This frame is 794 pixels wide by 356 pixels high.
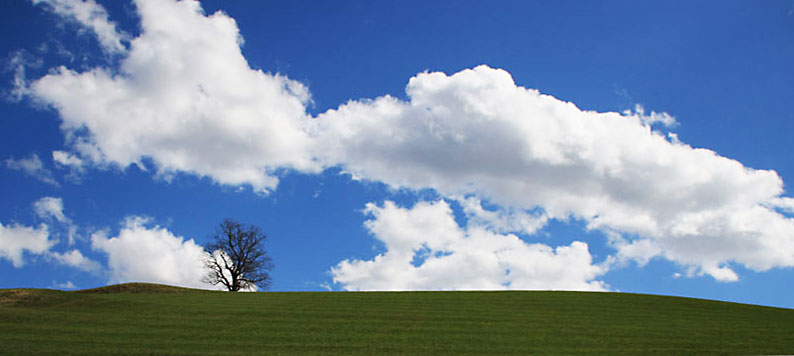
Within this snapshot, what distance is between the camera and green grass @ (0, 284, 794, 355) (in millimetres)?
19328

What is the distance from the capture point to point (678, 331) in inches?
971

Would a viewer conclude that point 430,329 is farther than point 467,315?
No

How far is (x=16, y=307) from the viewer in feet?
84.8

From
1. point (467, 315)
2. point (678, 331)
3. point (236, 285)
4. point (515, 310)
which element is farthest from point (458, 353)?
point (236, 285)

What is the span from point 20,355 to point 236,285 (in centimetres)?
3524

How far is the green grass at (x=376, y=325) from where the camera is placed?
19328mm

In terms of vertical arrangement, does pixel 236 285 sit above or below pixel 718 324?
above

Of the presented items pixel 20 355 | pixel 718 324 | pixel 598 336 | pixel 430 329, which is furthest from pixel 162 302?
pixel 718 324

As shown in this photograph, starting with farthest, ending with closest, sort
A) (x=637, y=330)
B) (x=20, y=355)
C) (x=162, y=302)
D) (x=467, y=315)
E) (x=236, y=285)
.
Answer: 1. (x=236, y=285)
2. (x=162, y=302)
3. (x=467, y=315)
4. (x=637, y=330)
5. (x=20, y=355)

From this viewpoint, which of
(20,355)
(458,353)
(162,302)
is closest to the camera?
(20,355)

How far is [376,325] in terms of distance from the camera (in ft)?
76.6

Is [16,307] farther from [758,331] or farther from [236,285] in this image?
[758,331]

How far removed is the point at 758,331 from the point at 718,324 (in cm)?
180

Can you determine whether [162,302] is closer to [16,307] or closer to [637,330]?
[16,307]
